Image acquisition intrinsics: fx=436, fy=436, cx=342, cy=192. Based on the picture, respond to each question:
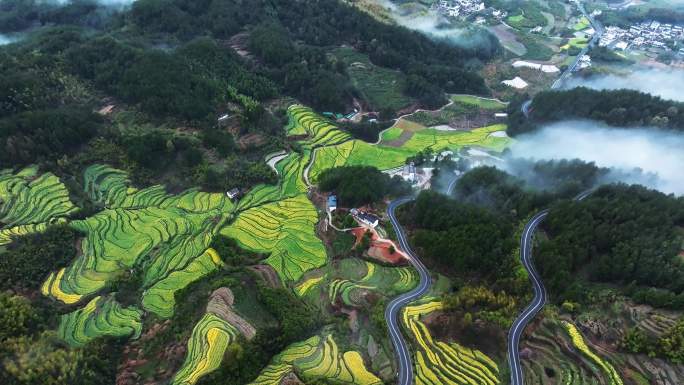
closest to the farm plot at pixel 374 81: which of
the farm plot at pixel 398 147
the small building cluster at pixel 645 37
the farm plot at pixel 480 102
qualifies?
the farm plot at pixel 398 147

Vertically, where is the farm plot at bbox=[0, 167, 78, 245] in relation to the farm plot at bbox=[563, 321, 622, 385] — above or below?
below

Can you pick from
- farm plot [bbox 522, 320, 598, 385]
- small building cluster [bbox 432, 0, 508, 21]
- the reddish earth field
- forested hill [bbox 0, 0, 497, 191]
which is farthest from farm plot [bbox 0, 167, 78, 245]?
small building cluster [bbox 432, 0, 508, 21]

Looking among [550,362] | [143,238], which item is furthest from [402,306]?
[143,238]

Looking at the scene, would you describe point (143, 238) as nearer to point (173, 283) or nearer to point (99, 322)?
point (173, 283)

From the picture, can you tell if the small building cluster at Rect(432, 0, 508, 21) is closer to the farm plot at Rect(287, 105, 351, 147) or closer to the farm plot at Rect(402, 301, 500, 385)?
the farm plot at Rect(287, 105, 351, 147)

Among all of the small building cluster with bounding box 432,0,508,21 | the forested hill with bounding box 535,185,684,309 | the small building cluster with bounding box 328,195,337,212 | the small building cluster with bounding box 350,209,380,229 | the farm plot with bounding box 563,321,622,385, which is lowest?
the small building cluster with bounding box 328,195,337,212

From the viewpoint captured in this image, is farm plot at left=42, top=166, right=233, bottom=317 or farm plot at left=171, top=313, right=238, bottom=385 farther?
farm plot at left=42, top=166, right=233, bottom=317
